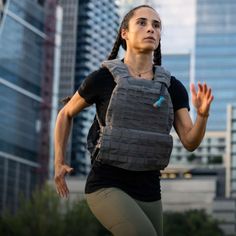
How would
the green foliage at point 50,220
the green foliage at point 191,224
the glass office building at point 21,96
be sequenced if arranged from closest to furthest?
the green foliage at point 50,220 < the green foliage at point 191,224 < the glass office building at point 21,96

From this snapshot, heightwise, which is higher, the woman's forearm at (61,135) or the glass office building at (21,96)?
the glass office building at (21,96)

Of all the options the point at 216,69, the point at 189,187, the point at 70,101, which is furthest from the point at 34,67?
the point at 70,101

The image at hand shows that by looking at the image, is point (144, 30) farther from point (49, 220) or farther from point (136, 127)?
point (49, 220)

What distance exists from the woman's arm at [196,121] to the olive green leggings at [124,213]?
0.43 metres

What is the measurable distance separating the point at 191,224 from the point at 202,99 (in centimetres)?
7939

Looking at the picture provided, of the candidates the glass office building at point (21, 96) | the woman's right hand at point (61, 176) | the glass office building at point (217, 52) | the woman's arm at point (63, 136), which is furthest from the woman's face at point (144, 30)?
the glass office building at point (217, 52)

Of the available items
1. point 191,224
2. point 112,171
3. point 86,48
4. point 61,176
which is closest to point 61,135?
point 61,176

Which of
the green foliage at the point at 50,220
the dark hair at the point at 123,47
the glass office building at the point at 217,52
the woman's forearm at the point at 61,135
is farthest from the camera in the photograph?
the glass office building at the point at 217,52

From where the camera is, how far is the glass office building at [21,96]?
115m

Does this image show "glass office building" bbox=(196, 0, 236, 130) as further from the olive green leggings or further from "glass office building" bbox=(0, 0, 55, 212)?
the olive green leggings

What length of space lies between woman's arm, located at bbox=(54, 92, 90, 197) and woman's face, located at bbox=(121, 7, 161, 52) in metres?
0.49

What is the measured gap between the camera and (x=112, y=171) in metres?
5.04

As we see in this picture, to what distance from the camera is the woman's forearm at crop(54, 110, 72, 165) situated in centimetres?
522

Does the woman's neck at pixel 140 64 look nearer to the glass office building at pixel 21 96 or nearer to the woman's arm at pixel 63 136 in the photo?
the woman's arm at pixel 63 136
